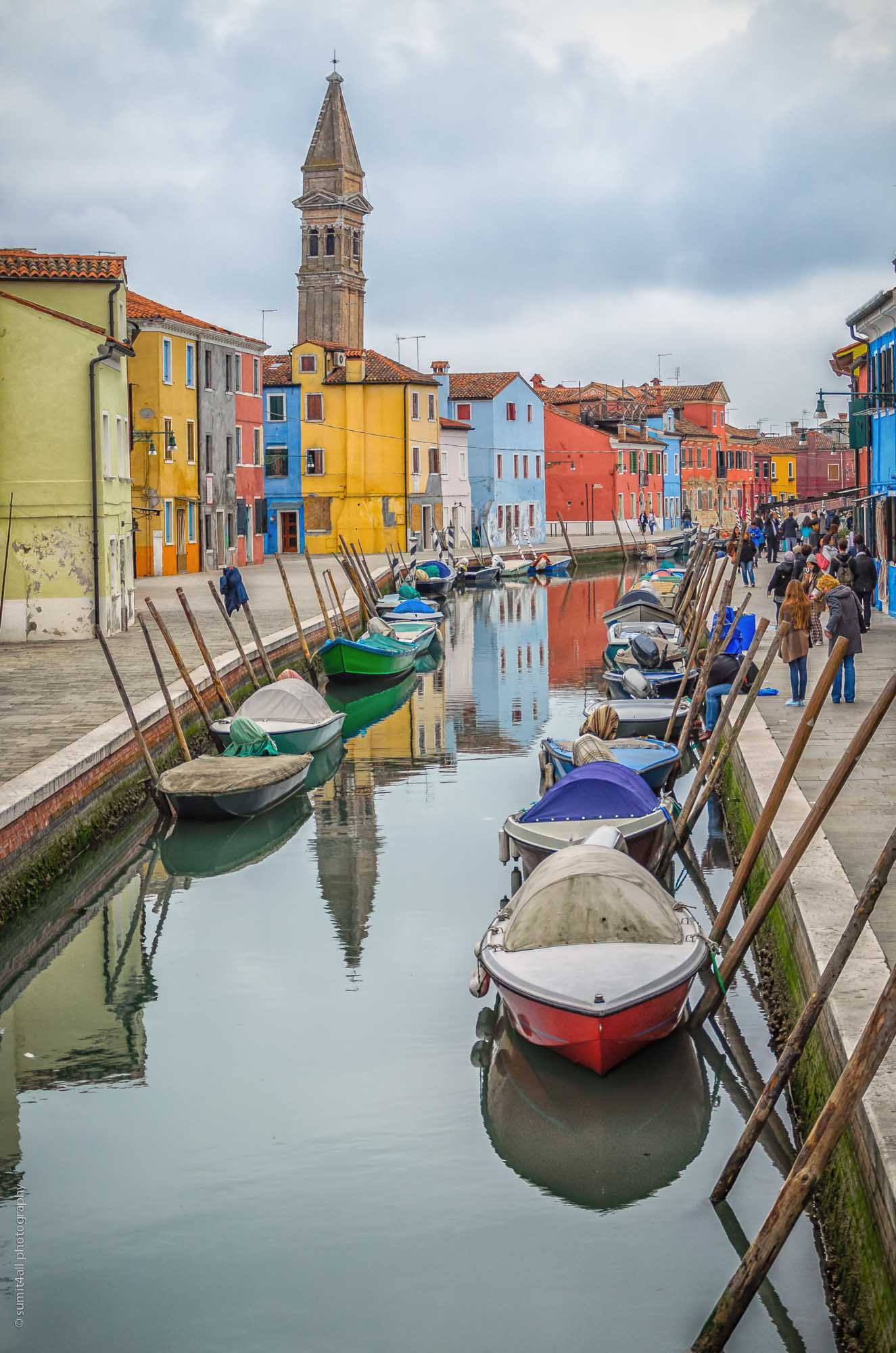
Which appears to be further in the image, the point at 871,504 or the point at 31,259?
the point at 871,504

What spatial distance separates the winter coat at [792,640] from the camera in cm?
1642

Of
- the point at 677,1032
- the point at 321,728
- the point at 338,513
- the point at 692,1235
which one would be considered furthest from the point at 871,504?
the point at 338,513

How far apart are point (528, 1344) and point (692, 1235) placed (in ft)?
3.96

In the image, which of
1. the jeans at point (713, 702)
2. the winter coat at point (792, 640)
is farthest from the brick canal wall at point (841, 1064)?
the jeans at point (713, 702)

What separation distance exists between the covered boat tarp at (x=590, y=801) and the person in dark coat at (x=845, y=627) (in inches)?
154

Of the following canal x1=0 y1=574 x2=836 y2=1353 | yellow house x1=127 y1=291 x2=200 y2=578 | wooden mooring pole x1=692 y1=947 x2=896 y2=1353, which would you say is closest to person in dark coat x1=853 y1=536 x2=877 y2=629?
canal x1=0 y1=574 x2=836 y2=1353

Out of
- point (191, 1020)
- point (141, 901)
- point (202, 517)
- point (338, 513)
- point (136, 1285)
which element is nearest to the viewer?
point (136, 1285)

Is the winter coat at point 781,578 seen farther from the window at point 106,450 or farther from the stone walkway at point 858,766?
the window at point 106,450

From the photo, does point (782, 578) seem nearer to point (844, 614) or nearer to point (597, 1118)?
point (844, 614)

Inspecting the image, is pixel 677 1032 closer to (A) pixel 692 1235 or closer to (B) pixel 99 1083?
(A) pixel 692 1235

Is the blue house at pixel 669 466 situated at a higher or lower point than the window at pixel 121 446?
higher

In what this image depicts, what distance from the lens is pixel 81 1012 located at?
1098 centimetres

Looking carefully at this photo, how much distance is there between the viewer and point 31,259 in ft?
89.6

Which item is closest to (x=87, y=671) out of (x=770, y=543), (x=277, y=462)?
(x=770, y=543)
